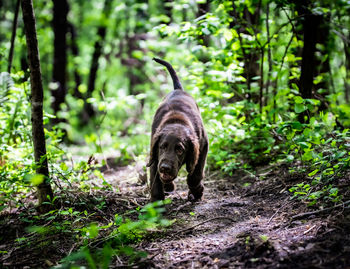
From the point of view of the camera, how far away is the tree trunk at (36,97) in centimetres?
349

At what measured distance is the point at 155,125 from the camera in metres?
4.87

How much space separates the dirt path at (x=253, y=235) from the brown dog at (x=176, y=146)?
0.37 m

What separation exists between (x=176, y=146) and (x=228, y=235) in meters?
1.35

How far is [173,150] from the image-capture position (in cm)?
399

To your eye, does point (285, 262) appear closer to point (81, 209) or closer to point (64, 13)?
point (81, 209)

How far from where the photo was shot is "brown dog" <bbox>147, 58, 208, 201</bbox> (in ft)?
12.9

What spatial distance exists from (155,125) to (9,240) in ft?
8.20

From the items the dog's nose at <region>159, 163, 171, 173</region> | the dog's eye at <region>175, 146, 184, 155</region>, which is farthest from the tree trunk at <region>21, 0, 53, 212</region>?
the dog's eye at <region>175, 146, 184, 155</region>

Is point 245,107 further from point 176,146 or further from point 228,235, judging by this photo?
point 228,235

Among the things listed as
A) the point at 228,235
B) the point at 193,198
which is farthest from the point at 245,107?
the point at 228,235

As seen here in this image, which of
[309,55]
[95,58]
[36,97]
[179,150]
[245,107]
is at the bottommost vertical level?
[179,150]

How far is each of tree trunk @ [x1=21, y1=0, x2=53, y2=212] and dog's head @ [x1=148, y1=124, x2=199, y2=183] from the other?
137 centimetres

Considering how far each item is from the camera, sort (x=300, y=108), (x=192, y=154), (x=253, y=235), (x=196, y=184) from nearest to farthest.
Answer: (x=253, y=235), (x=300, y=108), (x=192, y=154), (x=196, y=184)

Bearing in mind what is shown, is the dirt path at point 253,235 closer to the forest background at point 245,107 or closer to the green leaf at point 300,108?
the forest background at point 245,107
